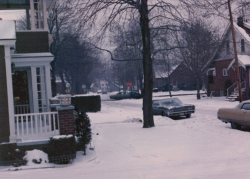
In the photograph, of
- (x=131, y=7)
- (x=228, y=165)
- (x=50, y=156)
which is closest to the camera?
(x=228, y=165)

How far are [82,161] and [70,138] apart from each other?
76cm

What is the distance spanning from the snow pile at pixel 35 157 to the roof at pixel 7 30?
338 cm

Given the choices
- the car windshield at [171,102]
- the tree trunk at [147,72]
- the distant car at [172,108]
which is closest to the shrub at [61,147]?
the tree trunk at [147,72]

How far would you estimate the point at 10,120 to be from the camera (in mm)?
9203

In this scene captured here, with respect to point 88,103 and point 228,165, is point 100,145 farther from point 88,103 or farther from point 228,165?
point 88,103

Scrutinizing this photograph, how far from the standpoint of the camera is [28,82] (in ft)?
50.0

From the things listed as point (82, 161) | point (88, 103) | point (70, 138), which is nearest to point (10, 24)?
point (70, 138)

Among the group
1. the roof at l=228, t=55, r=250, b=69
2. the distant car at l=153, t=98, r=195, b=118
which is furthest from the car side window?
the roof at l=228, t=55, r=250, b=69

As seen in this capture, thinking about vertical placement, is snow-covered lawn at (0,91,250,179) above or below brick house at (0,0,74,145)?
below

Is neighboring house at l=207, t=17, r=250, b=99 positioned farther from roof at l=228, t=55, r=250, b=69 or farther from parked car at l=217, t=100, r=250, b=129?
parked car at l=217, t=100, r=250, b=129

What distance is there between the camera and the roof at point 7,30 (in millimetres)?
9117

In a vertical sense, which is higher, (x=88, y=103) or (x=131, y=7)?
(x=131, y=7)

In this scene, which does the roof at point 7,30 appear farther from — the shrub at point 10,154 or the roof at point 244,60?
the roof at point 244,60

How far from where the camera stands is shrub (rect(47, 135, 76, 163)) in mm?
9023
